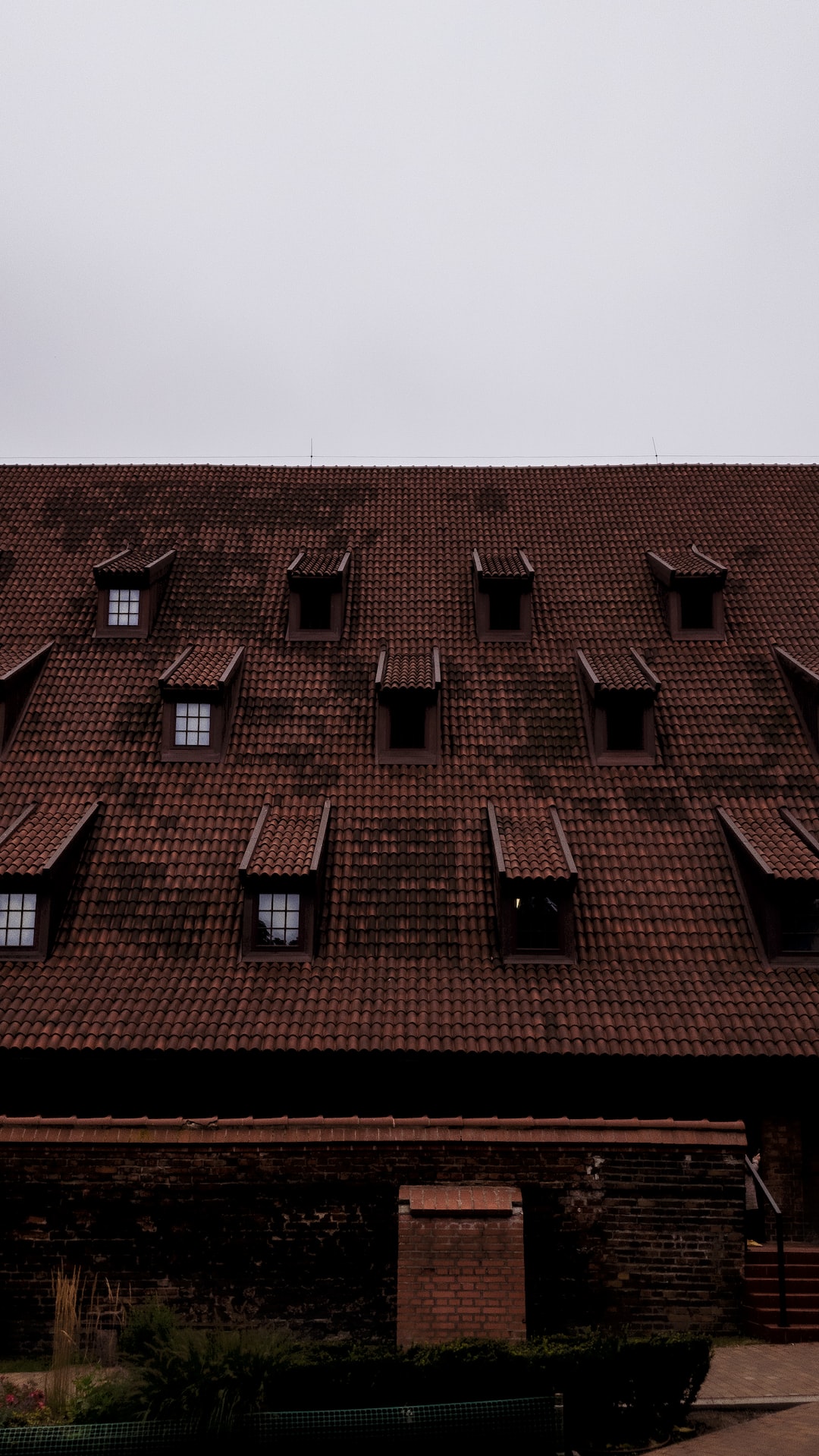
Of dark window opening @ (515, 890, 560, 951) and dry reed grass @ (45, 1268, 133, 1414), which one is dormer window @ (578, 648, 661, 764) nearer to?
dark window opening @ (515, 890, 560, 951)

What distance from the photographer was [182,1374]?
7004 mm

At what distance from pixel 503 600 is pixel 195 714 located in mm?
6157

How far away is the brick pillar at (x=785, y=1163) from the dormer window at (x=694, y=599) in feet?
28.1

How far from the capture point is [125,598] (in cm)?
1838

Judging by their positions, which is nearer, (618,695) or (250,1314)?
(250,1314)

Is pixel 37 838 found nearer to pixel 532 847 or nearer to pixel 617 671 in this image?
pixel 532 847

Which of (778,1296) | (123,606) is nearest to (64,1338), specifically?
(778,1296)

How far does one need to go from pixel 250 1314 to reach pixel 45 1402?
7.91 feet

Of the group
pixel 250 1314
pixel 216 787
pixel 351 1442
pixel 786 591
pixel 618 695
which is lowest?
pixel 250 1314

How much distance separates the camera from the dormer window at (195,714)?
16219mm

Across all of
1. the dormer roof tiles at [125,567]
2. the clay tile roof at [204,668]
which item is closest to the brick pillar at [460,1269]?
the clay tile roof at [204,668]

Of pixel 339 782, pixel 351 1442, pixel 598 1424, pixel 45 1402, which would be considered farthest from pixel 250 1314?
pixel 339 782

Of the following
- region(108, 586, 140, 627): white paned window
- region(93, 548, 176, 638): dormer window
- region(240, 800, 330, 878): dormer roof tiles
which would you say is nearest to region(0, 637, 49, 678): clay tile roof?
region(93, 548, 176, 638): dormer window

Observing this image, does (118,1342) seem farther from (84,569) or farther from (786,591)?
(786,591)
